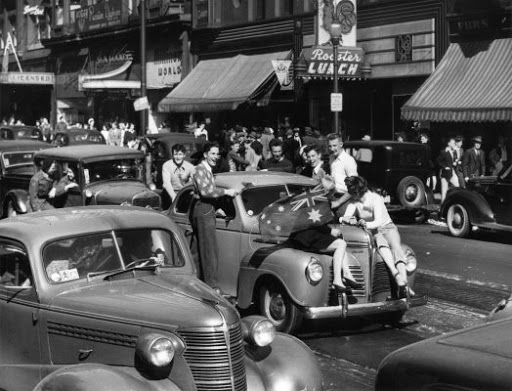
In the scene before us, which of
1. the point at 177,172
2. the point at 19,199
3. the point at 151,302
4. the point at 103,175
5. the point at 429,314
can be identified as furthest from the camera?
the point at 19,199

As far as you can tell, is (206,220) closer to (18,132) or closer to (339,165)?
(339,165)

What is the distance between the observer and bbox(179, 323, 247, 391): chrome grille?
5.98 m

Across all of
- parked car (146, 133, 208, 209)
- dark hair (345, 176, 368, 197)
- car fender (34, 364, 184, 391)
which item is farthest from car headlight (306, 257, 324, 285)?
parked car (146, 133, 208, 209)

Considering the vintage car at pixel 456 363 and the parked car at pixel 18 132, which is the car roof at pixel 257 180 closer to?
the vintage car at pixel 456 363

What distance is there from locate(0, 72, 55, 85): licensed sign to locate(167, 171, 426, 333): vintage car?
3759 centimetres

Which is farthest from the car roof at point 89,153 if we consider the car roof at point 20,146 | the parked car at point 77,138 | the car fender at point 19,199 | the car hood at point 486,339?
the parked car at point 77,138

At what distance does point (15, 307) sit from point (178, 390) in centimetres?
159

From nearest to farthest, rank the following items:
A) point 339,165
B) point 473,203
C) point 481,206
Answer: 1. point 339,165
2. point 481,206
3. point 473,203

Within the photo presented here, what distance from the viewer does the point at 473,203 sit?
17.2 metres

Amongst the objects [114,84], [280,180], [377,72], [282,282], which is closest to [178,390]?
[282,282]

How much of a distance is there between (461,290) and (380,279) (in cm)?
271

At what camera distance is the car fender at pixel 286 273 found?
9461 millimetres

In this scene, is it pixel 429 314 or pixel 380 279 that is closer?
pixel 380 279

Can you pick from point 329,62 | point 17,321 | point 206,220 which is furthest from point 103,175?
point 329,62
